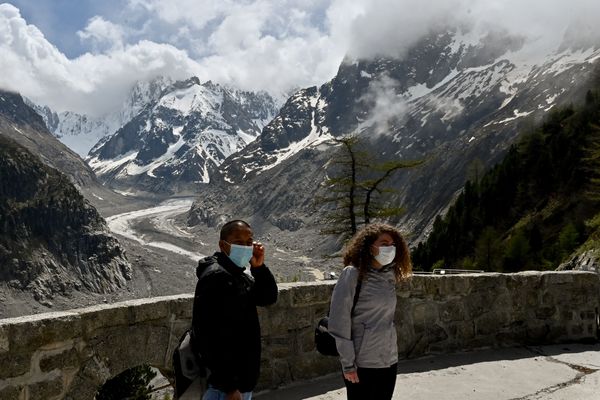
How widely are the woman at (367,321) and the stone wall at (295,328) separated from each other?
6.61ft

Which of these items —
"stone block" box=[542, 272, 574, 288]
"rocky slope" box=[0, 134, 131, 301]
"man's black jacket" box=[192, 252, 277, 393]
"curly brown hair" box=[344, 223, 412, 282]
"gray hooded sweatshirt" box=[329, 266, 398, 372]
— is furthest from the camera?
"rocky slope" box=[0, 134, 131, 301]

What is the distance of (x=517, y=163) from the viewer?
230ft

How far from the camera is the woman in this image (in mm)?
3932

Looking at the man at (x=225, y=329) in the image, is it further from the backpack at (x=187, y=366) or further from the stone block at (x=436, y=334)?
the stone block at (x=436, y=334)

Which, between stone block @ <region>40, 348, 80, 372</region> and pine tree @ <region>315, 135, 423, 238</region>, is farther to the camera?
pine tree @ <region>315, 135, 423, 238</region>

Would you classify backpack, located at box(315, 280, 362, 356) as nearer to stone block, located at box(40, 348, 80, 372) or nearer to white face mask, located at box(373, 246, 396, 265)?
white face mask, located at box(373, 246, 396, 265)

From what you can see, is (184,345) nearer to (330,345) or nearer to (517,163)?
(330,345)

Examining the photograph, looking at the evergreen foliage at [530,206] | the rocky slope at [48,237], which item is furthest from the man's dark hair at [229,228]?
the rocky slope at [48,237]

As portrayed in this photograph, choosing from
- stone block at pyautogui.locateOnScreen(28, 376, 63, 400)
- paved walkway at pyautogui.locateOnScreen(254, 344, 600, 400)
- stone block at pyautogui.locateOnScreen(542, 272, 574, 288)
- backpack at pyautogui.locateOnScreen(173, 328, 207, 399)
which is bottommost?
paved walkway at pyautogui.locateOnScreen(254, 344, 600, 400)

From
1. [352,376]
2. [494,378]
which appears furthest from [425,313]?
[352,376]

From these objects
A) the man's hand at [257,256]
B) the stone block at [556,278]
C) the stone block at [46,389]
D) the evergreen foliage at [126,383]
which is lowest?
the evergreen foliage at [126,383]

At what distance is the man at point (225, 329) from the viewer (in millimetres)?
3381

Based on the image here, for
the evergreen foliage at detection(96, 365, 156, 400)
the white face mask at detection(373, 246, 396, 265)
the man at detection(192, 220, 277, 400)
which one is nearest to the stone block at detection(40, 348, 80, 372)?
the man at detection(192, 220, 277, 400)

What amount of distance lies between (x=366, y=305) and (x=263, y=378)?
2392 mm
